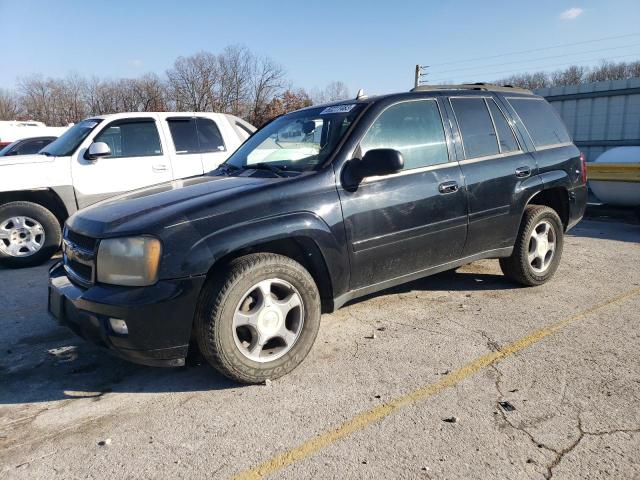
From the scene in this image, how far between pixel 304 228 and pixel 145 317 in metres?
1.09

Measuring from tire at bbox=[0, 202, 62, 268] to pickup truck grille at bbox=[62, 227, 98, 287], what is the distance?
11.6 feet

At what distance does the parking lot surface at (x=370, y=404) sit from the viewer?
94.3 inches

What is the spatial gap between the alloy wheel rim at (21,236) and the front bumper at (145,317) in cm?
415

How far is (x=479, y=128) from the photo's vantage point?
4.39m

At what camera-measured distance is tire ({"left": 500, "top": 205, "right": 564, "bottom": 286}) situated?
4680 mm

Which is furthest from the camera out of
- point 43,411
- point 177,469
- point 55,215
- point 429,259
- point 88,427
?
point 55,215

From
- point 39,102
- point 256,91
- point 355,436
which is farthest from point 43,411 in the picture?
point 39,102

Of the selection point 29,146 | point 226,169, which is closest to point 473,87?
point 226,169

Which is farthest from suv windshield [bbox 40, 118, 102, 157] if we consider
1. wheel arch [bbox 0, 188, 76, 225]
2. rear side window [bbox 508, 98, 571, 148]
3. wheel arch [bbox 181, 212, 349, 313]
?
rear side window [bbox 508, 98, 571, 148]

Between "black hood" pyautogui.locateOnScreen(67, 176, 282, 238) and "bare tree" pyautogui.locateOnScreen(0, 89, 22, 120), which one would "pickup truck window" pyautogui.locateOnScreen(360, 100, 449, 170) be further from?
"bare tree" pyautogui.locateOnScreen(0, 89, 22, 120)

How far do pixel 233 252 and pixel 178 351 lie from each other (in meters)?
0.66

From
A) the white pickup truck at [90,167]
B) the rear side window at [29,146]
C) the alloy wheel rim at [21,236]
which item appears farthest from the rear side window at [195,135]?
the rear side window at [29,146]

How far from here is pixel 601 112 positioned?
1165cm

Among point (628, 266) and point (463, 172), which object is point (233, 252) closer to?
point (463, 172)
